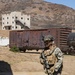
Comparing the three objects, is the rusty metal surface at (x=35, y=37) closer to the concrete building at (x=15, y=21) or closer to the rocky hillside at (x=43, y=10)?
the concrete building at (x=15, y=21)

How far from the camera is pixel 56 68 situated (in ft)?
23.1

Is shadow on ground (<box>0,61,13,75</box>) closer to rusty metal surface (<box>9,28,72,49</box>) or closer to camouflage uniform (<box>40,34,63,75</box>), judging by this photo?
camouflage uniform (<box>40,34,63,75</box>)

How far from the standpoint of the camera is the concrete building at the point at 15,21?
86438 millimetres

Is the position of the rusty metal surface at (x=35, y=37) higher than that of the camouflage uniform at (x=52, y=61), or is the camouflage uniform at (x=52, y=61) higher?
the camouflage uniform at (x=52, y=61)

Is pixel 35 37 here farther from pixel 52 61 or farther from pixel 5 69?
pixel 52 61

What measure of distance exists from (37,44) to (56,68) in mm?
27691

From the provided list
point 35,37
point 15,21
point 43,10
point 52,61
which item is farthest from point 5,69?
point 43,10

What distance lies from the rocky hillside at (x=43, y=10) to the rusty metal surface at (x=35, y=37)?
95598 millimetres

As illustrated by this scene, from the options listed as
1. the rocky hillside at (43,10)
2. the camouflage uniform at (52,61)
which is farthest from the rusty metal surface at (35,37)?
the rocky hillside at (43,10)

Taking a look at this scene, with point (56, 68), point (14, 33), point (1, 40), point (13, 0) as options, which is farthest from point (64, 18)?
point (56, 68)

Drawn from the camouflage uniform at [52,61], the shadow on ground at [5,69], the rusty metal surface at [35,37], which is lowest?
the shadow on ground at [5,69]

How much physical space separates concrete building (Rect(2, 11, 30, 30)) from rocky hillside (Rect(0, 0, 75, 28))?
43216mm

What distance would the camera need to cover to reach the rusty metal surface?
Result: 33.2 m

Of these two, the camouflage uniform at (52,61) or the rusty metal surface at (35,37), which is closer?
the camouflage uniform at (52,61)
